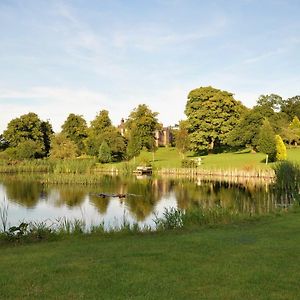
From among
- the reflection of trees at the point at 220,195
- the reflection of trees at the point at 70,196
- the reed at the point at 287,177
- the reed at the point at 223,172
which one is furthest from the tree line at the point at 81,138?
the reed at the point at 287,177

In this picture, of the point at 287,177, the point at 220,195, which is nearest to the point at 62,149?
the point at 220,195

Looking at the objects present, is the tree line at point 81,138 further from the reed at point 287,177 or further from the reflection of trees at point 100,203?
the reed at point 287,177

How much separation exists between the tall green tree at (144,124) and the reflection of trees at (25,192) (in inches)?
1116

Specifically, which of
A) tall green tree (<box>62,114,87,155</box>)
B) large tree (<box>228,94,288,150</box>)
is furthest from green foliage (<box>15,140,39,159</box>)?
large tree (<box>228,94,288,150</box>)

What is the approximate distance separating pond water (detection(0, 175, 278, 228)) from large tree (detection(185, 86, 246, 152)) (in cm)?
2236

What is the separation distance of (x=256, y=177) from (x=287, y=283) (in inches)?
1515

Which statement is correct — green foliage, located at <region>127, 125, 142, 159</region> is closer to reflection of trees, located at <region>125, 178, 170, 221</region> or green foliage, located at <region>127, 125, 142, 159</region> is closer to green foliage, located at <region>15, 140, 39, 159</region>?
green foliage, located at <region>15, 140, 39, 159</region>

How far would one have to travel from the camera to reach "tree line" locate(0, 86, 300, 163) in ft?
203

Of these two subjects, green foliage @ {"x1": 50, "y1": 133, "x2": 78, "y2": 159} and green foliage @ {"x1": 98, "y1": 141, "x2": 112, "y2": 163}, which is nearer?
green foliage @ {"x1": 98, "y1": 141, "x2": 112, "y2": 163}

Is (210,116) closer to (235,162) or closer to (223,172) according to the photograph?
(235,162)

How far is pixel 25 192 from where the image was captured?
33.9 m

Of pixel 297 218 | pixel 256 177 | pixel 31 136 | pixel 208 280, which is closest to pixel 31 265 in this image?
pixel 208 280

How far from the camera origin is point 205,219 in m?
15.4

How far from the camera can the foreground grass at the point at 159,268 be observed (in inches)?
261
